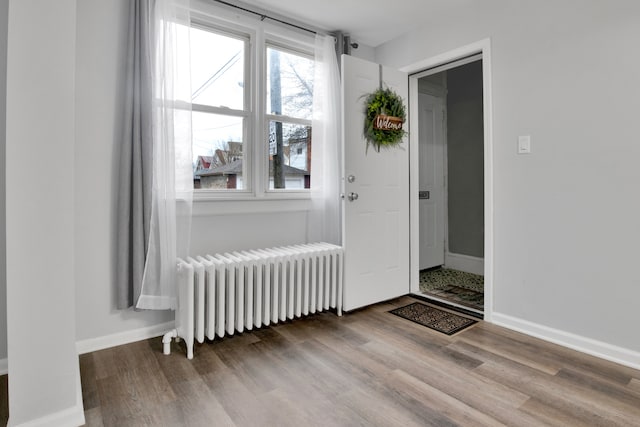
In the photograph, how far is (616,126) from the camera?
2107 millimetres

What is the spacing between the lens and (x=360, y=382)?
1.90 metres

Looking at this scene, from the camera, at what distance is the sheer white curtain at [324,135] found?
10.4ft

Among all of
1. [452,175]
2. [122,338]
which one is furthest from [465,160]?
[122,338]

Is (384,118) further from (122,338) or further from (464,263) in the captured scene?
(122,338)

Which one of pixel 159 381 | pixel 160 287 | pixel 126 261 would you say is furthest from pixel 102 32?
pixel 159 381

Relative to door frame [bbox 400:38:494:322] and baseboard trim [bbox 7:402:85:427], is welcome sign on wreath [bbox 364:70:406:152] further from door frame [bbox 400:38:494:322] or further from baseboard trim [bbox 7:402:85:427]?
baseboard trim [bbox 7:402:85:427]

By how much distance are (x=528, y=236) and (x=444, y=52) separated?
1652mm

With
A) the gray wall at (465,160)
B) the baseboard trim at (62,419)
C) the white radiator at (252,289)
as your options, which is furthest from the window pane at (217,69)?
the gray wall at (465,160)

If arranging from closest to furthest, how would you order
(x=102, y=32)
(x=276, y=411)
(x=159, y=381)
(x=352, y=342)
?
(x=276, y=411), (x=159, y=381), (x=102, y=32), (x=352, y=342)

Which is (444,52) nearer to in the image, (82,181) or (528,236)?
(528,236)

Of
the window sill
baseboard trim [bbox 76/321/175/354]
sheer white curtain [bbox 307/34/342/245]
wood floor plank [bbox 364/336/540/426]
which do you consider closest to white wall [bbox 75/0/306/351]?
baseboard trim [bbox 76/321/175/354]

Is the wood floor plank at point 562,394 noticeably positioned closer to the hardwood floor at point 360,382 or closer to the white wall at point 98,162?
the hardwood floor at point 360,382

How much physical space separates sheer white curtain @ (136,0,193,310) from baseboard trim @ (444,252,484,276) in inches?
133

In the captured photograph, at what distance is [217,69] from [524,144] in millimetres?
2364
